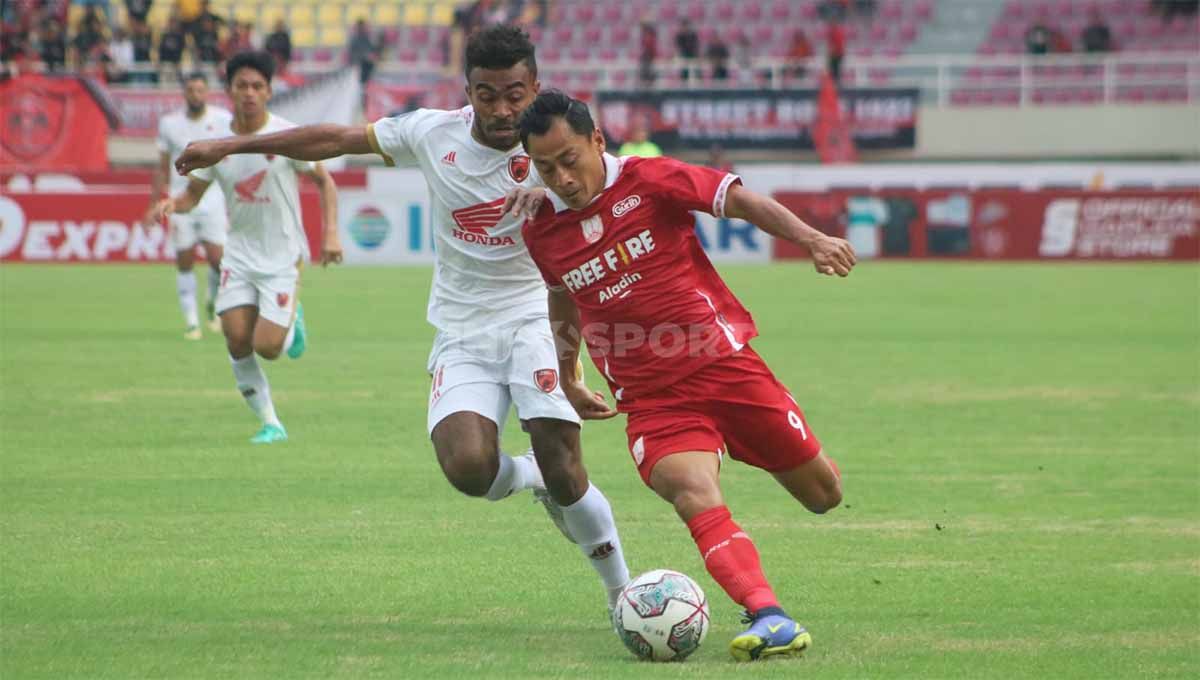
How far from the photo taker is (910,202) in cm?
3142

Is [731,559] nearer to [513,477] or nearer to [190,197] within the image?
[513,477]

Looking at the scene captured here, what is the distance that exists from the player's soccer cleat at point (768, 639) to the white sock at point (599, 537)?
1.03 metres

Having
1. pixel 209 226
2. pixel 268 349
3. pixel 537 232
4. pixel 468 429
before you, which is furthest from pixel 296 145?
pixel 209 226

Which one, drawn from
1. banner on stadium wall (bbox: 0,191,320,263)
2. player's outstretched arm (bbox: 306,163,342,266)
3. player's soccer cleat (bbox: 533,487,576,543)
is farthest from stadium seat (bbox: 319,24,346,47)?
player's soccer cleat (bbox: 533,487,576,543)

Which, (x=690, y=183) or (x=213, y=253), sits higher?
(x=690, y=183)

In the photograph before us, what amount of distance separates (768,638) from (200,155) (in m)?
2.96

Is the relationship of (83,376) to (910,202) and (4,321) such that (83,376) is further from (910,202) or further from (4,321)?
(910,202)

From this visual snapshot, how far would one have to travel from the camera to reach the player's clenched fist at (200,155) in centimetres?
700

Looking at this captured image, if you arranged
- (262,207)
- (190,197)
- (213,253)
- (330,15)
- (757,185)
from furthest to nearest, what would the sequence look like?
(330,15)
(757,185)
(213,253)
(262,207)
(190,197)

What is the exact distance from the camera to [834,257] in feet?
18.6

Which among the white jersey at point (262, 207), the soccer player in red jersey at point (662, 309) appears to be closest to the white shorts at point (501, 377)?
the soccer player in red jersey at point (662, 309)

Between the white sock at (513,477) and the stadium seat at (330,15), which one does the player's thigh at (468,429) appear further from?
the stadium seat at (330,15)

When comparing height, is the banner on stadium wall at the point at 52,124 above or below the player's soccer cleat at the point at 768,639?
below

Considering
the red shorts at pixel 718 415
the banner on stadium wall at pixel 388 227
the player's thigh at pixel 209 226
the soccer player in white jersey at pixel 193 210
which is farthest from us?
the banner on stadium wall at pixel 388 227
